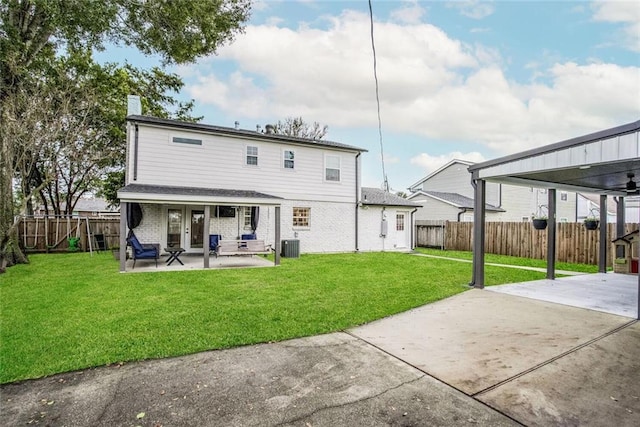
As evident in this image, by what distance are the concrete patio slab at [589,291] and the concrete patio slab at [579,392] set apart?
8.75 ft

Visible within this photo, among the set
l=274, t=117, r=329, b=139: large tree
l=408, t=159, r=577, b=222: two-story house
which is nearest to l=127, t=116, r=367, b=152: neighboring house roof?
l=408, t=159, r=577, b=222: two-story house

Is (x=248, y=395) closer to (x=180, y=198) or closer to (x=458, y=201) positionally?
(x=180, y=198)

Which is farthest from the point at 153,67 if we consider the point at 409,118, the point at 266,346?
the point at 266,346

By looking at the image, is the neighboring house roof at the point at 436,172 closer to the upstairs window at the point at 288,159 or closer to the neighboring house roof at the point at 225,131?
the neighboring house roof at the point at 225,131

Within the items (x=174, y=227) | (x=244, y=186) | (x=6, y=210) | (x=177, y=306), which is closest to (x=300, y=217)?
(x=244, y=186)

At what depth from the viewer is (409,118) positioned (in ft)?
58.4

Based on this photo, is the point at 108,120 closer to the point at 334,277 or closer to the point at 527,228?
the point at 334,277

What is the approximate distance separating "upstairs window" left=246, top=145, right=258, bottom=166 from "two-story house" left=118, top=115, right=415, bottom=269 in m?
0.04

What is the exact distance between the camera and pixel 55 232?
15.2m

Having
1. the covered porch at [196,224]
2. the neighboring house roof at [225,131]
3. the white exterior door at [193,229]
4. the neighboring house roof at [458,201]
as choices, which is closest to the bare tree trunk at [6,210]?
the covered porch at [196,224]

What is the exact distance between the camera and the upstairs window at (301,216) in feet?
50.9

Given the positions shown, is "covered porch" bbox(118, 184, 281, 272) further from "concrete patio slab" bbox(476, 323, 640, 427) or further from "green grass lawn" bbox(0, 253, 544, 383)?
"concrete patio slab" bbox(476, 323, 640, 427)

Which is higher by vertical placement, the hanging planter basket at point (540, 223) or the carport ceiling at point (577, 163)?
the carport ceiling at point (577, 163)

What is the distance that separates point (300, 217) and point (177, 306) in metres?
9.85
